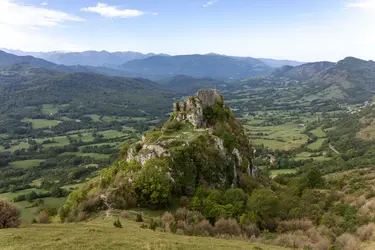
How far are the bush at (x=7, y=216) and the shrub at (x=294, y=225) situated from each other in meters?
38.6

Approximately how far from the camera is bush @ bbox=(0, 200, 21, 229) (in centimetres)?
3469

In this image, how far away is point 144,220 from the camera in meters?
47.6

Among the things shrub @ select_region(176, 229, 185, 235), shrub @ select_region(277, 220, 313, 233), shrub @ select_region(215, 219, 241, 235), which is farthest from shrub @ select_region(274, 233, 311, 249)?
shrub @ select_region(176, 229, 185, 235)

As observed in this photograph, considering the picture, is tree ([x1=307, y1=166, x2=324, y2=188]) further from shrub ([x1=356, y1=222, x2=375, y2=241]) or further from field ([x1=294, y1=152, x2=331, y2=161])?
field ([x1=294, y1=152, x2=331, y2=161])

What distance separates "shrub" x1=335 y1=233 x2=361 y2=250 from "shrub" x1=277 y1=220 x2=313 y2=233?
9.09m

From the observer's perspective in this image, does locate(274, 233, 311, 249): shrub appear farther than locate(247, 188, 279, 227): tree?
No

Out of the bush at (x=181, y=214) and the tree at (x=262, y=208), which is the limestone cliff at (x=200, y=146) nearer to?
the bush at (x=181, y=214)

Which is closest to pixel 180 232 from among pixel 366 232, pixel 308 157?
pixel 366 232

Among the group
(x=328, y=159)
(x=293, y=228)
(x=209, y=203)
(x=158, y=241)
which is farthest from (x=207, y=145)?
(x=328, y=159)

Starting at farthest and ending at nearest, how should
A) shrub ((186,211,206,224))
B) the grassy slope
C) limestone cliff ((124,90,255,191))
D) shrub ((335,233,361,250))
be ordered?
limestone cliff ((124,90,255,191)) < shrub ((186,211,206,224)) < shrub ((335,233,361,250)) < the grassy slope

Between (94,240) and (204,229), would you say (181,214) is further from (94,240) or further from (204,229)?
(94,240)

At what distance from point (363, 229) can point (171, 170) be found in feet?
105

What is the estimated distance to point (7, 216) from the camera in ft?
115

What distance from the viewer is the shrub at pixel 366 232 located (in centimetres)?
4416
